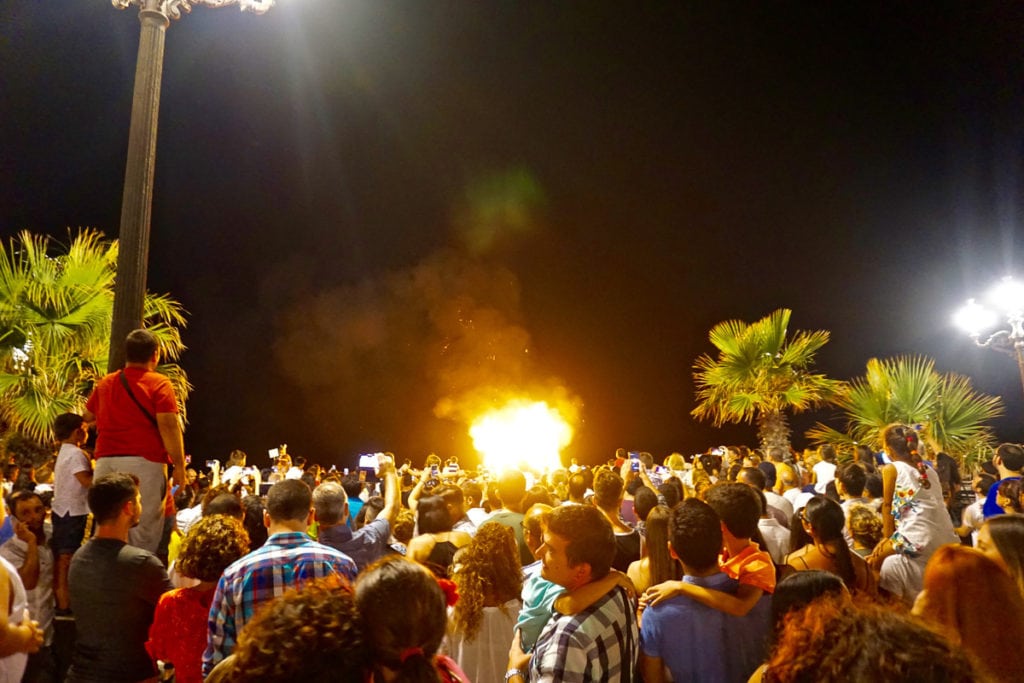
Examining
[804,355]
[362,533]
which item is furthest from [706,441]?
[362,533]

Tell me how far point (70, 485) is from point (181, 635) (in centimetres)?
243

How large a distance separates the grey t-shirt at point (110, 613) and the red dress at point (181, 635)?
18 cm

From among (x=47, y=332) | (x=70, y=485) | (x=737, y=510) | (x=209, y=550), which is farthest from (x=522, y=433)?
(x=209, y=550)

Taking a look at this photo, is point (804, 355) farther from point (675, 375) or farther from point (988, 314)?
point (675, 375)

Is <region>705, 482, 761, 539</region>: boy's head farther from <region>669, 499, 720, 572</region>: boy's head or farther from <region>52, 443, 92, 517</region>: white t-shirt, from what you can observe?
<region>52, 443, 92, 517</region>: white t-shirt

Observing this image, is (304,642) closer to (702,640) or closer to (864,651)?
(864,651)

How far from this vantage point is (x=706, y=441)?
3450 cm

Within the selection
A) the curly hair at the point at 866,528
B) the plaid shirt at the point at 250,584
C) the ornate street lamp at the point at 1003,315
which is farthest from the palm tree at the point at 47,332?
the ornate street lamp at the point at 1003,315

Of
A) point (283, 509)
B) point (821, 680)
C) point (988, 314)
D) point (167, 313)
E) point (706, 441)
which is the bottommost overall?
point (821, 680)

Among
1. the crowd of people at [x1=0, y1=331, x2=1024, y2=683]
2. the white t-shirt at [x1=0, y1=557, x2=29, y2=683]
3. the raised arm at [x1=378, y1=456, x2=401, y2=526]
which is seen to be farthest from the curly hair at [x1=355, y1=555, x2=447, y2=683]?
the raised arm at [x1=378, y1=456, x2=401, y2=526]

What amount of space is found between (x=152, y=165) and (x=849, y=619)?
6.25m

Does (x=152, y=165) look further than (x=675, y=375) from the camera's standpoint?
No

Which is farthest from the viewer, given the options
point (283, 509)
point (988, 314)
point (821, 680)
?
point (988, 314)

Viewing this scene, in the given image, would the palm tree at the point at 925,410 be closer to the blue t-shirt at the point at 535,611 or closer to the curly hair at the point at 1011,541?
the curly hair at the point at 1011,541
